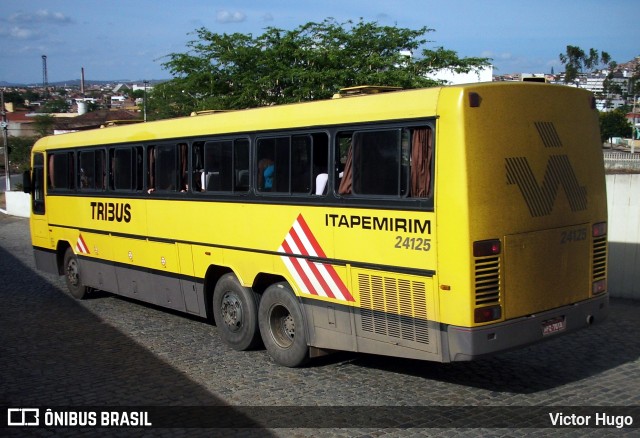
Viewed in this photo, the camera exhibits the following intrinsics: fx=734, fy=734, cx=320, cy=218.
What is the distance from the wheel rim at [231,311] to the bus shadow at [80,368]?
1084 mm

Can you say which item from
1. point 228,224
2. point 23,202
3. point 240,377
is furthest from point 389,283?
point 23,202

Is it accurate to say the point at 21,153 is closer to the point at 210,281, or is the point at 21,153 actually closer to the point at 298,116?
the point at 210,281

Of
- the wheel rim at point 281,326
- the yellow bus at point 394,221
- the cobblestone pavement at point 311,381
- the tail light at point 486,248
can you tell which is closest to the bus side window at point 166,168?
the yellow bus at point 394,221

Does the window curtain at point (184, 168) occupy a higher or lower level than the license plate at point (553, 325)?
higher

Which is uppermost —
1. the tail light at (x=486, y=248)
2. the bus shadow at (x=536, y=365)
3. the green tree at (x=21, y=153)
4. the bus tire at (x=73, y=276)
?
the green tree at (x=21, y=153)

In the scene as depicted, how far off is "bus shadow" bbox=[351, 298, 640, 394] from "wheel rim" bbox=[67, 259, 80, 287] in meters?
6.97

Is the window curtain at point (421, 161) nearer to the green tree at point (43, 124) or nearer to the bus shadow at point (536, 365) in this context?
the bus shadow at point (536, 365)

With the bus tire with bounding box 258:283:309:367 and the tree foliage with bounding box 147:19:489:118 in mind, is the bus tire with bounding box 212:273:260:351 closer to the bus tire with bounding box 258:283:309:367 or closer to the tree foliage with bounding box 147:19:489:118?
the bus tire with bounding box 258:283:309:367

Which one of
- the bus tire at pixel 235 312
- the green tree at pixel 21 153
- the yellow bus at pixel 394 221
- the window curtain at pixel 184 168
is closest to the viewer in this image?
the yellow bus at pixel 394 221

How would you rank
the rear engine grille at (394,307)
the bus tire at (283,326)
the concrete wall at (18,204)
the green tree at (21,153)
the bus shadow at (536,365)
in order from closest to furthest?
the rear engine grille at (394,307) → the bus shadow at (536,365) → the bus tire at (283,326) → the concrete wall at (18,204) → the green tree at (21,153)

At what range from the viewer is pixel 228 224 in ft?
32.1

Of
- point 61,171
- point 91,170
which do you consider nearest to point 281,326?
point 91,170

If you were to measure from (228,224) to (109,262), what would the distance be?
3.97 metres

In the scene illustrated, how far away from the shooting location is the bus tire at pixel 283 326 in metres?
8.70
